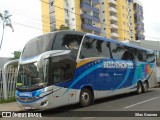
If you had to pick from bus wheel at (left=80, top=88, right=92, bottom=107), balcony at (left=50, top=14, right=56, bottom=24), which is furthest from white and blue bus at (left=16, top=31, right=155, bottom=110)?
balcony at (left=50, top=14, right=56, bottom=24)

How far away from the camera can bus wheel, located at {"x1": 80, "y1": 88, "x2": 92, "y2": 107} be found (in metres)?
13.5

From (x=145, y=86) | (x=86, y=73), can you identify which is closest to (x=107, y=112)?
(x=86, y=73)

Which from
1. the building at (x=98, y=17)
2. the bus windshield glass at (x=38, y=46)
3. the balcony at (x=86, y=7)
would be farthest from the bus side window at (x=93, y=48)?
the balcony at (x=86, y=7)

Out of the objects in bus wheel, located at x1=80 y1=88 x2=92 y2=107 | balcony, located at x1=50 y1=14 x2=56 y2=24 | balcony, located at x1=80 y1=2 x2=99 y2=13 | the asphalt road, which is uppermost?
balcony, located at x1=80 y1=2 x2=99 y2=13

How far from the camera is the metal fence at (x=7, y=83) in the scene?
55.9 ft

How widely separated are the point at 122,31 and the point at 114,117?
72.7m

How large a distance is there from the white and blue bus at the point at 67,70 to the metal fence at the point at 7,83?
181 inches

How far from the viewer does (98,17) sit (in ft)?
235

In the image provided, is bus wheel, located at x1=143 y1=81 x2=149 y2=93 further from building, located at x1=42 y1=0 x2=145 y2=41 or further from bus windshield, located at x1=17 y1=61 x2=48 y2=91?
building, located at x1=42 y1=0 x2=145 y2=41

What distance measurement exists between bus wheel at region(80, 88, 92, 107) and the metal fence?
5.88 meters

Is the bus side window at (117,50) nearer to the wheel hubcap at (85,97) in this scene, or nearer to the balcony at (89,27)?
the wheel hubcap at (85,97)

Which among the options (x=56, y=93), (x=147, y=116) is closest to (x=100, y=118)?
(x=147, y=116)

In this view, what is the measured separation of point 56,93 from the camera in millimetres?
11891

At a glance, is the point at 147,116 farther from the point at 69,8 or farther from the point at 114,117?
the point at 69,8
